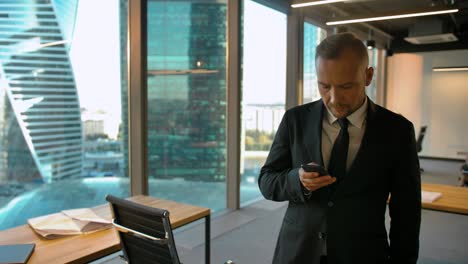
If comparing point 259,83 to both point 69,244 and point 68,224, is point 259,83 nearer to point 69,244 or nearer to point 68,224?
point 68,224

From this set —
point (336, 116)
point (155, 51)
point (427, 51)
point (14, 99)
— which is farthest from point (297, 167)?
point (427, 51)

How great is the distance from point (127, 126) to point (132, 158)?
0.32 m

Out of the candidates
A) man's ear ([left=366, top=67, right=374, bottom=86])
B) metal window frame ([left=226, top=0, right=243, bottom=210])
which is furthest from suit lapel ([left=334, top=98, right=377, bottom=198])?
metal window frame ([left=226, top=0, right=243, bottom=210])

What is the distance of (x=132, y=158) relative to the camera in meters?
3.58

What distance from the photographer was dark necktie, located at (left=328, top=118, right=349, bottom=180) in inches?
41.6

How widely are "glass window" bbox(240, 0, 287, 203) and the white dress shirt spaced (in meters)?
3.91

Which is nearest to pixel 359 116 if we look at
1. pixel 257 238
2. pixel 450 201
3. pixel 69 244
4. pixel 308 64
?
pixel 69 244

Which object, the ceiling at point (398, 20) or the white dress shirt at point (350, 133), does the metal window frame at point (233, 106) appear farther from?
the white dress shirt at point (350, 133)

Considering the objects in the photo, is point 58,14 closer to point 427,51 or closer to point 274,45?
point 274,45

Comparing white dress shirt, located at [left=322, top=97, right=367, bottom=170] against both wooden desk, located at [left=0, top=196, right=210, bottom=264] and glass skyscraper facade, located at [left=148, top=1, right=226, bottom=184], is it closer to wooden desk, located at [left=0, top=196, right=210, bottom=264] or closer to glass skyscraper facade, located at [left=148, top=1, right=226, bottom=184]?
wooden desk, located at [left=0, top=196, right=210, bottom=264]

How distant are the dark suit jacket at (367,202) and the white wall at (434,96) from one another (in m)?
10.4

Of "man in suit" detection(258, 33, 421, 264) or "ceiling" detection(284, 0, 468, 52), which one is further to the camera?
"ceiling" detection(284, 0, 468, 52)

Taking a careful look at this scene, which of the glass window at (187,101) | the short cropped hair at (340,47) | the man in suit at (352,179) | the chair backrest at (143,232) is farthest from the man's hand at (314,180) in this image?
the glass window at (187,101)

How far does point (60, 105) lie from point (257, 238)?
91.5 inches
